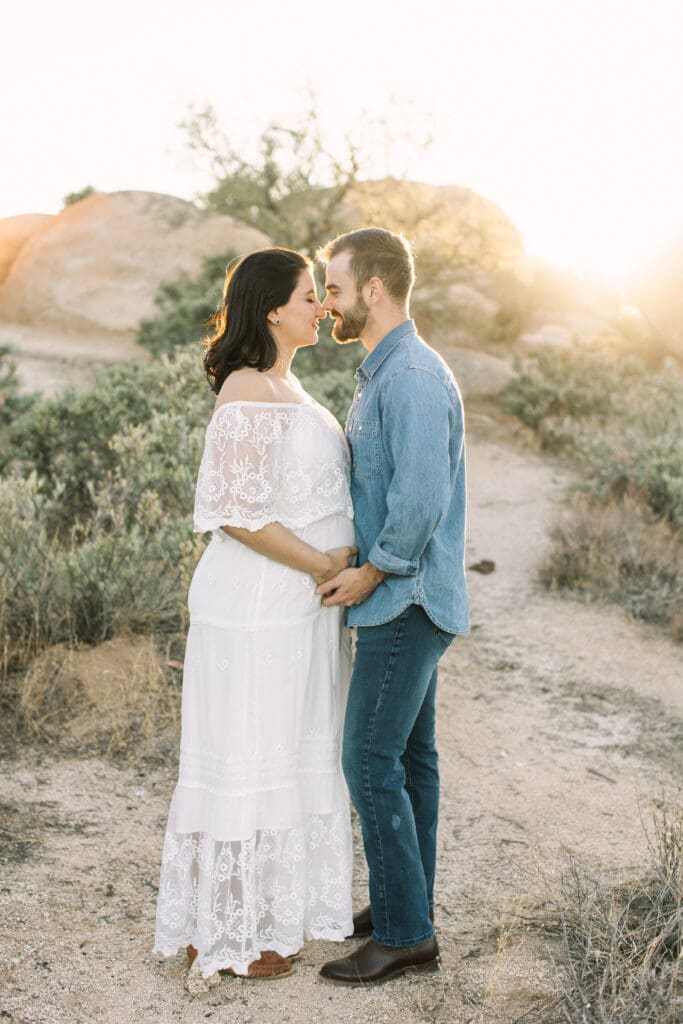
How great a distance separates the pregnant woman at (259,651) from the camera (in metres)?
2.93

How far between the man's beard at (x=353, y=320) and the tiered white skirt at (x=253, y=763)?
1.82 ft

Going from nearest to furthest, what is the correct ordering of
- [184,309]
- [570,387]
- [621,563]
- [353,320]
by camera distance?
[353,320], [621,563], [570,387], [184,309]

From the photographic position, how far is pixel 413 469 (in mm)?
2750

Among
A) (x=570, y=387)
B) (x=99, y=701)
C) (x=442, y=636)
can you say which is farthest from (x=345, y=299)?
(x=570, y=387)

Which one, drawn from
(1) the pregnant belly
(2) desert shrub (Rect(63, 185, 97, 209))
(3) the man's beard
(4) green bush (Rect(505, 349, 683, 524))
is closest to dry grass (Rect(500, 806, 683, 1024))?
(1) the pregnant belly

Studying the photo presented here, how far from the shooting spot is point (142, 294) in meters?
18.1

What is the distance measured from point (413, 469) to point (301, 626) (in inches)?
24.0

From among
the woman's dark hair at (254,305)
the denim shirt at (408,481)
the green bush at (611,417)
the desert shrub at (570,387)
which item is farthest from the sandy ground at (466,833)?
the desert shrub at (570,387)

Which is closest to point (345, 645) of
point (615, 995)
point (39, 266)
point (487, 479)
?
point (615, 995)

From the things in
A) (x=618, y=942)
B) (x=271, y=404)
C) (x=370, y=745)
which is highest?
(x=271, y=404)

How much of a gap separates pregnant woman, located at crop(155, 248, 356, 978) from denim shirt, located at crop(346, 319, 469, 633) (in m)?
0.12

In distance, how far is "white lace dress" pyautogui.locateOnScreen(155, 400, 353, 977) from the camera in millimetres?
2928
